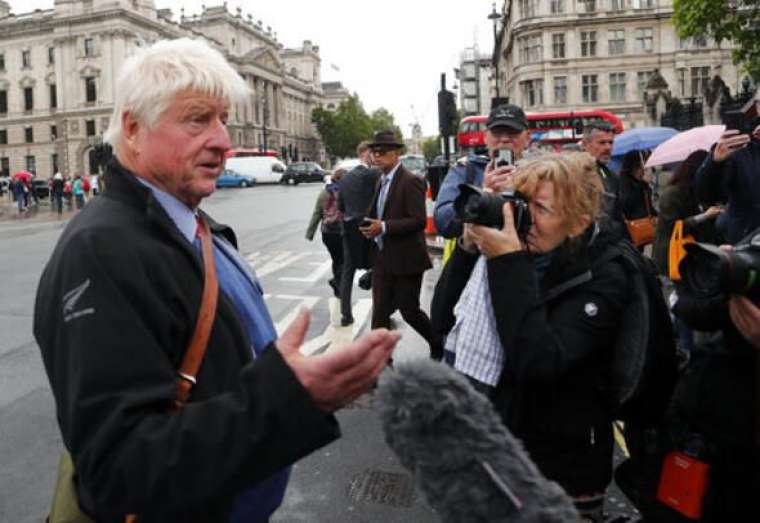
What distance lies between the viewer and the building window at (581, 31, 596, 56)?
65688mm

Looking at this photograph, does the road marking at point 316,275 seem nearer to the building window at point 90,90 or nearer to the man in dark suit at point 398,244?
the man in dark suit at point 398,244

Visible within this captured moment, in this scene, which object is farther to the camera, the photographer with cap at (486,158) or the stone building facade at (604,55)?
the stone building facade at (604,55)

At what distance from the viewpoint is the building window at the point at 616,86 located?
65.5 m

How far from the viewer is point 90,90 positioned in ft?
250

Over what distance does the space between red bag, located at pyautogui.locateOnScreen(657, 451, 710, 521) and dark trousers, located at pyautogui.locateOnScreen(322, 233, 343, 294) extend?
22.3 ft

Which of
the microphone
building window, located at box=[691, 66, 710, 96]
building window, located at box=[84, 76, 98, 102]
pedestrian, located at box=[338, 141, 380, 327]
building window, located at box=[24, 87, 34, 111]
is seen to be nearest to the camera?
the microphone

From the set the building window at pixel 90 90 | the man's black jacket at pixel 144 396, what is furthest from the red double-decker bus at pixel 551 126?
the building window at pixel 90 90

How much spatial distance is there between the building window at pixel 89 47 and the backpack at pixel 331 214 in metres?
74.6

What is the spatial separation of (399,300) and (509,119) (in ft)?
6.45

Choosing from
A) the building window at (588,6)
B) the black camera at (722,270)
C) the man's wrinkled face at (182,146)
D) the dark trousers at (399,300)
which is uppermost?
the building window at (588,6)

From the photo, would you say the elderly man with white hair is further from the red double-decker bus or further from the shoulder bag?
the red double-decker bus

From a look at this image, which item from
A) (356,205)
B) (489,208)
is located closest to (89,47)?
(356,205)

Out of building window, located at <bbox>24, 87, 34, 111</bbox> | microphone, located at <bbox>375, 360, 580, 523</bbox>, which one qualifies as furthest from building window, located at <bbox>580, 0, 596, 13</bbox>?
microphone, located at <bbox>375, 360, 580, 523</bbox>

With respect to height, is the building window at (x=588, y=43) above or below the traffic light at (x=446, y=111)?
above
